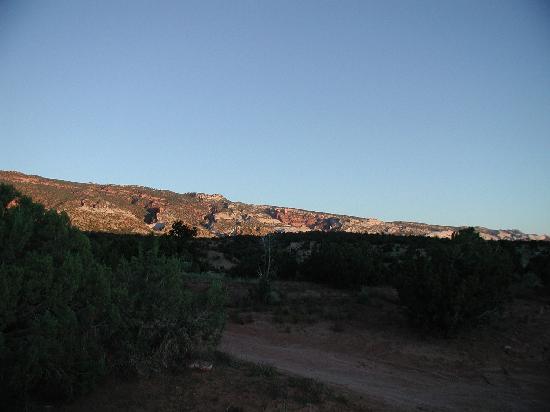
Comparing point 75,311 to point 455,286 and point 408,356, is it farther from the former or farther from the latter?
point 455,286

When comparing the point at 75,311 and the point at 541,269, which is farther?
the point at 541,269

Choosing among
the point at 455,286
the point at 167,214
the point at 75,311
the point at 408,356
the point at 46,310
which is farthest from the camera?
Result: the point at 167,214

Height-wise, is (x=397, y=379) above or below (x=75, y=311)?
below

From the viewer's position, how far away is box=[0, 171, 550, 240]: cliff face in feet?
196

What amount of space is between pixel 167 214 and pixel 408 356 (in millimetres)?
64731

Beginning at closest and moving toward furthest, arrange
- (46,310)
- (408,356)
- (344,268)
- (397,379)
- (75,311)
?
(46,310) < (75,311) < (397,379) < (408,356) < (344,268)

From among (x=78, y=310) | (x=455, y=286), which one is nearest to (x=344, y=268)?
(x=455, y=286)

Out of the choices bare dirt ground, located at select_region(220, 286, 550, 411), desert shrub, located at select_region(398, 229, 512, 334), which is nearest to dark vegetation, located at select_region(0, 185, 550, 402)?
bare dirt ground, located at select_region(220, 286, 550, 411)

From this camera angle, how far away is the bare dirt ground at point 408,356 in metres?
9.08

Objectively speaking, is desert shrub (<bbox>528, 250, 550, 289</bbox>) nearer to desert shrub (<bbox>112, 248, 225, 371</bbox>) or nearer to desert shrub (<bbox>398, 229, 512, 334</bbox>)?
desert shrub (<bbox>398, 229, 512, 334</bbox>)

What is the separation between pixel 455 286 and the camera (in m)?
13.4

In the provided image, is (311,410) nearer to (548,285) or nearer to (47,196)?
(548,285)

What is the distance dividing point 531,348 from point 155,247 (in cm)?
1052

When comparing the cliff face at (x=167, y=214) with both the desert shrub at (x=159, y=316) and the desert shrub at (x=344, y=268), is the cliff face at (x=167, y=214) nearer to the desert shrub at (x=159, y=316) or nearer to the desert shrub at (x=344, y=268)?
the desert shrub at (x=344, y=268)
